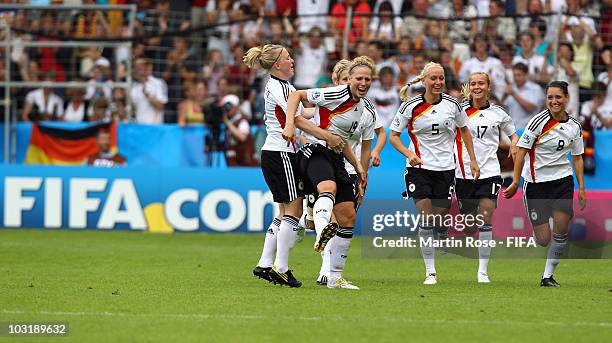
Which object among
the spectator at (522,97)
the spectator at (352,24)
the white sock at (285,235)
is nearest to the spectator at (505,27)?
the spectator at (522,97)

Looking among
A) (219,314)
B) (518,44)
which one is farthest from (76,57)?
(219,314)

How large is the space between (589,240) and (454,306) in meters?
6.67

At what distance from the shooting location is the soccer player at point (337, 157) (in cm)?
1133

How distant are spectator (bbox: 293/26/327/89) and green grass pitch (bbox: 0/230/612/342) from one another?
5053 millimetres

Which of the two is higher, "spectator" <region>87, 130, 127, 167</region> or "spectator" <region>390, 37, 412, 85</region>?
"spectator" <region>390, 37, 412, 85</region>

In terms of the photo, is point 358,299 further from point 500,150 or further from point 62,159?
point 62,159

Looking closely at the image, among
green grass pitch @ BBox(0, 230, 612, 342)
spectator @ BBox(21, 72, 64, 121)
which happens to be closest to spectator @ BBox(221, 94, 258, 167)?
spectator @ BBox(21, 72, 64, 121)

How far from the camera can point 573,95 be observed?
1941cm

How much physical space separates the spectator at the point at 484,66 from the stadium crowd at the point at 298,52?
17 mm

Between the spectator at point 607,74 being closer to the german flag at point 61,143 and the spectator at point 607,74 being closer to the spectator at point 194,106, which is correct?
the spectator at point 194,106

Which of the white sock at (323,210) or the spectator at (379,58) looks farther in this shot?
the spectator at (379,58)

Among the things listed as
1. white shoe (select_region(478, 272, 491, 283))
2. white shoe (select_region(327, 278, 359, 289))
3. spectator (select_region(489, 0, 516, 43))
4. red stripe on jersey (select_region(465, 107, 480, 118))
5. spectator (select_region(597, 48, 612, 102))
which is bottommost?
white shoe (select_region(478, 272, 491, 283))

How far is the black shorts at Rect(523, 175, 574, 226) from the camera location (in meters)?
12.3

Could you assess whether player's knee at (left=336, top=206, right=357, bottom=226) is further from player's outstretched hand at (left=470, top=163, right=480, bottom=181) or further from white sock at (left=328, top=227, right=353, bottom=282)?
player's outstretched hand at (left=470, top=163, right=480, bottom=181)
